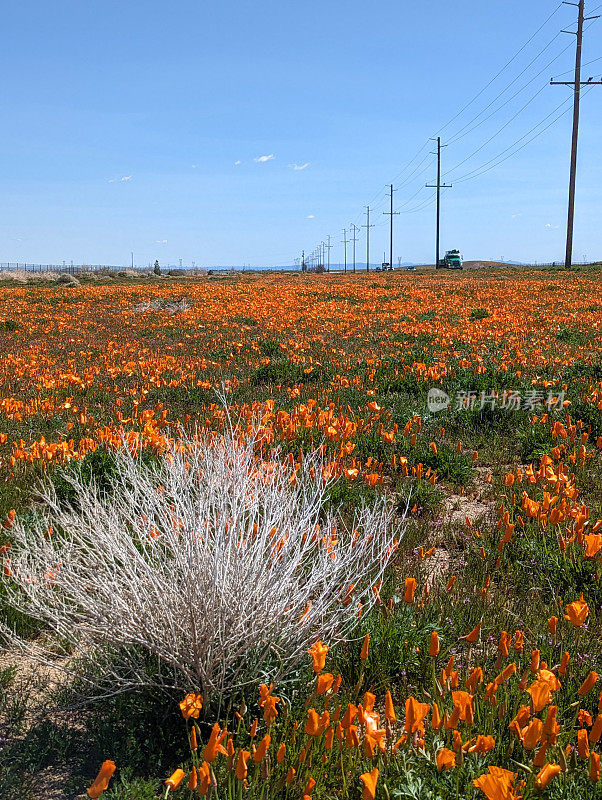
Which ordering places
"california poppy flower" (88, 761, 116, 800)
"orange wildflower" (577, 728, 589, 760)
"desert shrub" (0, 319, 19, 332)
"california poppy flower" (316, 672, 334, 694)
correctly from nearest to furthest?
1. "california poppy flower" (88, 761, 116, 800)
2. "orange wildflower" (577, 728, 589, 760)
3. "california poppy flower" (316, 672, 334, 694)
4. "desert shrub" (0, 319, 19, 332)

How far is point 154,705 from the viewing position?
97.3 inches

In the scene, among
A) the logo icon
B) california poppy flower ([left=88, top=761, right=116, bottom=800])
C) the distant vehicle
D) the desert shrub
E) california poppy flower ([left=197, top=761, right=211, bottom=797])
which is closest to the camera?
california poppy flower ([left=88, top=761, right=116, bottom=800])

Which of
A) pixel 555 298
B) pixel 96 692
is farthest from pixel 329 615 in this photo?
pixel 555 298

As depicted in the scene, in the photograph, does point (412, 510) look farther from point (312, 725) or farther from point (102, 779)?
point (102, 779)

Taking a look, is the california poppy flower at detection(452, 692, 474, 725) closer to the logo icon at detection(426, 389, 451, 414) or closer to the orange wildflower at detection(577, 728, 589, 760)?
the orange wildflower at detection(577, 728, 589, 760)

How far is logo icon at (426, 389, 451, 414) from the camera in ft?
22.7

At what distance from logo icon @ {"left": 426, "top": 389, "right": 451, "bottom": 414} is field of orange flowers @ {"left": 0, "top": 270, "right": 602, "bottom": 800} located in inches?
2.3

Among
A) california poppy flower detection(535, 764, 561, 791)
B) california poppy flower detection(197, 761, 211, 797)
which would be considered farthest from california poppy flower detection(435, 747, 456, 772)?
california poppy flower detection(197, 761, 211, 797)

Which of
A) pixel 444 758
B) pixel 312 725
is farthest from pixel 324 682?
pixel 444 758

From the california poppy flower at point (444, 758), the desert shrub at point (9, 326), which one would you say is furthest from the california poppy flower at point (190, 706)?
the desert shrub at point (9, 326)

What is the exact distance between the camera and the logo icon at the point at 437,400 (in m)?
6.93

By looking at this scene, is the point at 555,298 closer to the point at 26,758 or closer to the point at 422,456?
the point at 422,456

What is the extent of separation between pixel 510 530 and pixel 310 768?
1.91 metres

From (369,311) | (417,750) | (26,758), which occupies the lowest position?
(26,758)
